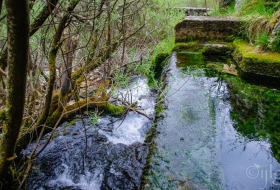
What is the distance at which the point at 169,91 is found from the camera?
314 centimetres

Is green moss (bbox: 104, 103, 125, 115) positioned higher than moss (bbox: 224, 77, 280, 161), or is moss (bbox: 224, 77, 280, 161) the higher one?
moss (bbox: 224, 77, 280, 161)


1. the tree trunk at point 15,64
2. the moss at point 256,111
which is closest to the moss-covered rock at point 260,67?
the moss at point 256,111

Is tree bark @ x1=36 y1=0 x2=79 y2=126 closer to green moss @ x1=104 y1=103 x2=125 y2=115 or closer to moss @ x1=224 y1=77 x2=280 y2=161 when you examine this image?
green moss @ x1=104 y1=103 x2=125 y2=115

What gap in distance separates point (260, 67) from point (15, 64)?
3335 mm

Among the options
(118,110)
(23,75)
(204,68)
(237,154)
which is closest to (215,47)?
(204,68)

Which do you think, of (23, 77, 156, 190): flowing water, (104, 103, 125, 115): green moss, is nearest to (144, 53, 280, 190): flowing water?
(23, 77, 156, 190): flowing water

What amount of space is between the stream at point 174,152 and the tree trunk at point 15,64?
2.98 feet

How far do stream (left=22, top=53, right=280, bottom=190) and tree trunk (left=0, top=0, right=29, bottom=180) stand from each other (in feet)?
2.98

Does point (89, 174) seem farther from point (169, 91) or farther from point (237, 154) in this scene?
point (237, 154)

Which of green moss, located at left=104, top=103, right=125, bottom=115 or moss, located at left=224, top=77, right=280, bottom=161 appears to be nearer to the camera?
moss, located at left=224, top=77, right=280, bottom=161

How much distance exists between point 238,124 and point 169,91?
3.71ft

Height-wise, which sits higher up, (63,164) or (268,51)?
(268,51)

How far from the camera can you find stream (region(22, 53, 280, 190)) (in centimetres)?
163

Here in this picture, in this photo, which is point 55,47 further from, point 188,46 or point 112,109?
point 188,46
